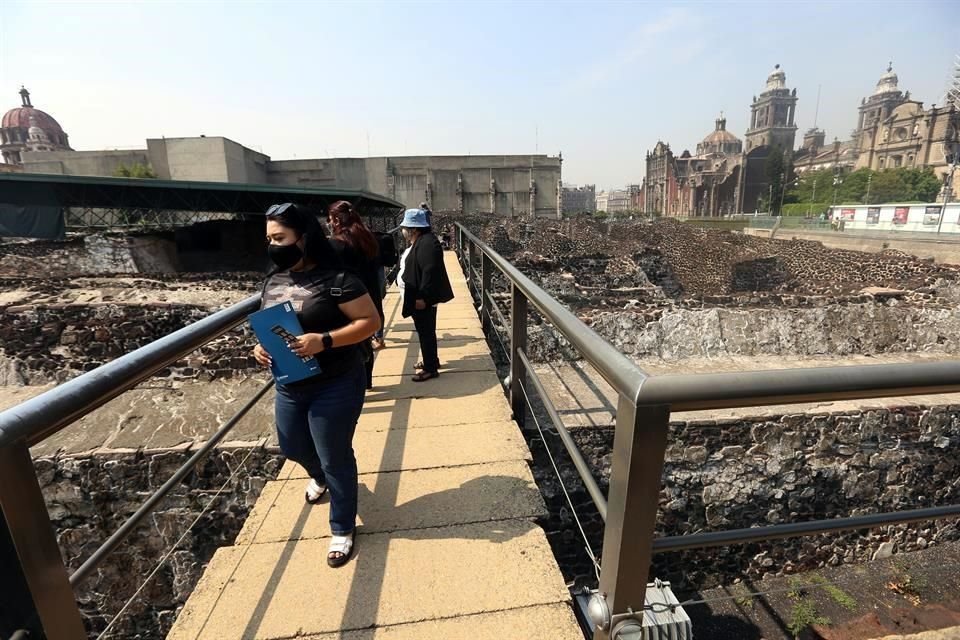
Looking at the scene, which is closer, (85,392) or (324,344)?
(85,392)

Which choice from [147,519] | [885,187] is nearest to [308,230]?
[147,519]

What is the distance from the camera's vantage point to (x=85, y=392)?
1.00 meters

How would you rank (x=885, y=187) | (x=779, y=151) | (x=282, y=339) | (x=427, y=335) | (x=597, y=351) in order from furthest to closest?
(x=779, y=151) < (x=885, y=187) < (x=427, y=335) < (x=282, y=339) < (x=597, y=351)

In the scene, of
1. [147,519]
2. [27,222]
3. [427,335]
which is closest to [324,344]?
[427,335]

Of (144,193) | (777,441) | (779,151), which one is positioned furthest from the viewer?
(779,151)

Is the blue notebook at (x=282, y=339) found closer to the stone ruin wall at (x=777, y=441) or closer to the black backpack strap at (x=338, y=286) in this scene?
the black backpack strap at (x=338, y=286)

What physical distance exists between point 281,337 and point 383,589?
1057mm

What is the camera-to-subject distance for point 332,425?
6.22 ft

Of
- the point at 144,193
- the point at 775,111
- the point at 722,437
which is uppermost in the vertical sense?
the point at 775,111

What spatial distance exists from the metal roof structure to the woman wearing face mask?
1616cm

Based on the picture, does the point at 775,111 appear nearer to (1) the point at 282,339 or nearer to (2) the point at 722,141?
(2) the point at 722,141

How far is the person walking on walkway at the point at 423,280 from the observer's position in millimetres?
3734

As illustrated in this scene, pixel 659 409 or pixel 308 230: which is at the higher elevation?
pixel 308 230

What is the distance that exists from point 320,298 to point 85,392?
0.87 m
